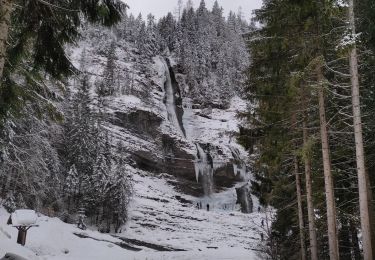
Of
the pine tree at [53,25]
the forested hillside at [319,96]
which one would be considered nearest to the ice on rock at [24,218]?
the forested hillside at [319,96]

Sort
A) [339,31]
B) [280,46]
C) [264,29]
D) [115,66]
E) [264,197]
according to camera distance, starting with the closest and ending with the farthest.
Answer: [339,31]
[280,46]
[264,29]
[264,197]
[115,66]

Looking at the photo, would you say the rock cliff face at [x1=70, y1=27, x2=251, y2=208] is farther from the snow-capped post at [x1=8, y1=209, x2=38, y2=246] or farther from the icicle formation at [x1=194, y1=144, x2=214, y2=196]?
the snow-capped post at [x1=8, y1=209, x2=38, y2=246]

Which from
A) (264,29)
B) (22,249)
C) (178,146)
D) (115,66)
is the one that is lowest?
(22,249)

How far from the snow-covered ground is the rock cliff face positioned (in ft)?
8.13

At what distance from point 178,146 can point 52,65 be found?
5704cm

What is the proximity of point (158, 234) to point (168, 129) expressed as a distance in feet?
93.8

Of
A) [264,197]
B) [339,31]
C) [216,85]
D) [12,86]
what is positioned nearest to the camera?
[12,86]

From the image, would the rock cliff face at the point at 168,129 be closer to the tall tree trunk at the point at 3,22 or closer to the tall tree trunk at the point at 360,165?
the tall tree trunk at the point at 360,165

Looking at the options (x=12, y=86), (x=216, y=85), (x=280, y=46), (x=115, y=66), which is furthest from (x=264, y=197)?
(x=216, y=85)

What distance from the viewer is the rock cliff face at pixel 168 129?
59438mm

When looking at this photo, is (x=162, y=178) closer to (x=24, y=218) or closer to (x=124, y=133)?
(x=124, y=133)

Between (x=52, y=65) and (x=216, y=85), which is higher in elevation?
(x=216, y=85)

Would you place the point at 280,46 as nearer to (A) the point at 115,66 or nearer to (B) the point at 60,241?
(B) the point at 60,241

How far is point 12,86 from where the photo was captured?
22.6ft
